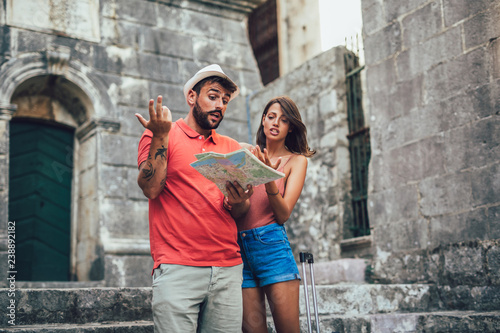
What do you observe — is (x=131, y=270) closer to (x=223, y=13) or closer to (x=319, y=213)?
(x=319, y=213)

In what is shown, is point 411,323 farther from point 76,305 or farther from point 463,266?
point 76,305

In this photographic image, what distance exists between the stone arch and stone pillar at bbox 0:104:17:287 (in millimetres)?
258

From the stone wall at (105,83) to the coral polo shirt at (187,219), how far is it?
3.76 metres

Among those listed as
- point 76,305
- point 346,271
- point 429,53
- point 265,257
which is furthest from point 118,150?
point 265,257

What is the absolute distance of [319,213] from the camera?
7812 millimetres

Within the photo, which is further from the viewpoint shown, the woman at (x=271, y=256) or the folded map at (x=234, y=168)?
the woman at (x=271, y=256)

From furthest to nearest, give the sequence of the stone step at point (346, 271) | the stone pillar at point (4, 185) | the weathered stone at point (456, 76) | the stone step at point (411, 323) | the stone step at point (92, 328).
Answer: the stone step at point (346, 271)
the stone pillar at point (4, 185)
the weathered stone at point (456, 76)
the stone step at point (411, 323)
the stone step at point (92, 328)

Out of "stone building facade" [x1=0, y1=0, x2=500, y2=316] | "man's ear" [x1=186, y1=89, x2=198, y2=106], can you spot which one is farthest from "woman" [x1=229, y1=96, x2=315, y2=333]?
"stone building facade" [x1=0, y1=0, x2=500, y2=316]

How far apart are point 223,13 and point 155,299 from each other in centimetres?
602

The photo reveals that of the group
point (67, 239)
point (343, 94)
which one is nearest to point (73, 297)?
point (67, 239)

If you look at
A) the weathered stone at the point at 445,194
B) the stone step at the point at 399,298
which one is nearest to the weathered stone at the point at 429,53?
the weathered stone at the point at 445,194

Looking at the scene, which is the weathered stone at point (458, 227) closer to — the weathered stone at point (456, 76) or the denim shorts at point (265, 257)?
the weathered stone at point (456, 76)

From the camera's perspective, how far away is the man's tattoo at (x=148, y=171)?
2.83 m

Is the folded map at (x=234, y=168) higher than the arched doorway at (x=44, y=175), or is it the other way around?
the arched doorway at (x=44, y=175)
